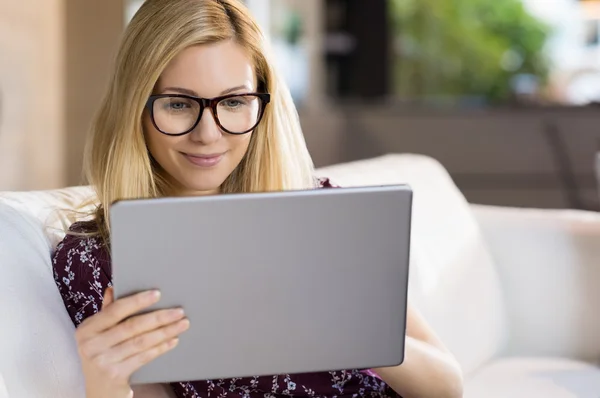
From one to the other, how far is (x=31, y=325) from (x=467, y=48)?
6358mm

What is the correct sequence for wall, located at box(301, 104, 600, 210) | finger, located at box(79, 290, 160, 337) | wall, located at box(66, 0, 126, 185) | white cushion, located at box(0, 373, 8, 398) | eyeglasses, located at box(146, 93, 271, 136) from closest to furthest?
finger, located at box(79, 290, 160, 337)
white cushion, located at box(0, 373, 8, 398)
eyeglasses, located at box(146, 93, 271, 136)
wall, located at box(66, 0, 126, 185)
wall, located at box(301, 104, 600, 210)

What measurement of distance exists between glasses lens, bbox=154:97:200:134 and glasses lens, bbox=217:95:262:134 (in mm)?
38

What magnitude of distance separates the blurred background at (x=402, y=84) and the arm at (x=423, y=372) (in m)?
1.52

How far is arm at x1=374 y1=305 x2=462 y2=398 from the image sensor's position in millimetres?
1382

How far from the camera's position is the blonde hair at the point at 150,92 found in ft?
4.31

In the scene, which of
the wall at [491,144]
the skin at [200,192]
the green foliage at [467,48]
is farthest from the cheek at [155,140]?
the green foliage at [467,48]

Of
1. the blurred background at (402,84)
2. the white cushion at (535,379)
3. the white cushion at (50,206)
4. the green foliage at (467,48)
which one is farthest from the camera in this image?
the green foliage at (467,48)

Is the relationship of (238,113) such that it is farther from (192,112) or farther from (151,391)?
(151,391)

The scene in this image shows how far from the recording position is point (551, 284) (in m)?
2.36

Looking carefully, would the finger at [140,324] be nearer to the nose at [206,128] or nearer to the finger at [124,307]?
the finger at [124,307]

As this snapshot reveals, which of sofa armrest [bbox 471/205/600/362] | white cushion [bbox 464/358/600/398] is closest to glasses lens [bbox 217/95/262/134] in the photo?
white cushion [bbox 464/358/600/398]

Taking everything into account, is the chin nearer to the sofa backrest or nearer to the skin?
the skin

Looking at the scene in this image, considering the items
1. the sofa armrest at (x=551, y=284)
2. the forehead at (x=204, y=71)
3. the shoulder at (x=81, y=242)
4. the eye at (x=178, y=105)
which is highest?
the forehead at (x=204, y=71)

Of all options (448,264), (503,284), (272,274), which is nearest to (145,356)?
(272,274)
